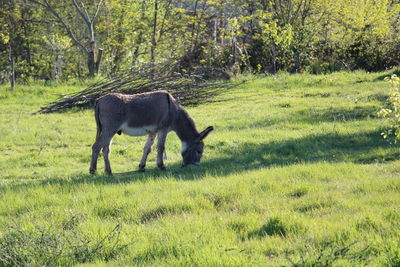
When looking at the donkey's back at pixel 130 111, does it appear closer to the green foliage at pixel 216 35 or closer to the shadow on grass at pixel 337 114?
the shadow on grass at pixel 337 114

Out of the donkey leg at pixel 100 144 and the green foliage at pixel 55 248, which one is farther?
the donkey leg at pixel 100 144

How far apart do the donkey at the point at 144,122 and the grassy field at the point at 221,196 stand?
47 cm

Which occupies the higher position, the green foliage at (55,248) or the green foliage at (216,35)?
the green foliage at (216,35)

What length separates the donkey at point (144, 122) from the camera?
31.9ft

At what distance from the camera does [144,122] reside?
9.87 m

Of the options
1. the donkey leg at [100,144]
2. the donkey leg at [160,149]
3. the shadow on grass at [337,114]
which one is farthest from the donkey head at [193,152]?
the shadow on grass at [337,114]

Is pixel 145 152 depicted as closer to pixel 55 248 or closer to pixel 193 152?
pixel 193 152

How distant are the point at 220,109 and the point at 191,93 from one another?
1.78 m

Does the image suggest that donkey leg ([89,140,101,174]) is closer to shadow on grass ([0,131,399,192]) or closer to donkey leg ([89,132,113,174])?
donkey leg ([89,132,113,174])

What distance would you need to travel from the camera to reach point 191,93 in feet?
61.1

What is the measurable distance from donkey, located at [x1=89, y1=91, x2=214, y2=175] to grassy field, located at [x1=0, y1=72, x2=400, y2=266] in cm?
47

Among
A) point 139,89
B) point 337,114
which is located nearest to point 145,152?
point 337,114

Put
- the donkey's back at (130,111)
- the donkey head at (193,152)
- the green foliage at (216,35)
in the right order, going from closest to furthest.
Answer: the donkey's back at (130,111), the donkey head at (193,152), the green foliage at (216,35)

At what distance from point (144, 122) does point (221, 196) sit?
3.07 metres
